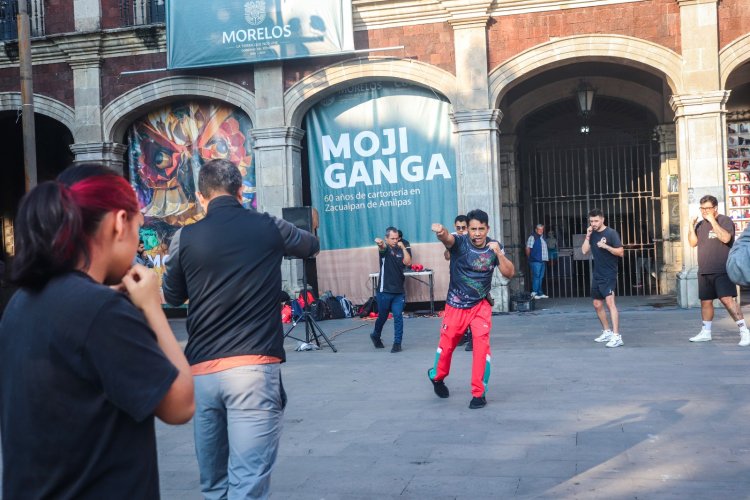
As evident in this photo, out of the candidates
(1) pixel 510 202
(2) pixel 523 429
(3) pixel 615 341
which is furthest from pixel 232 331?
(1) pixel 510 202

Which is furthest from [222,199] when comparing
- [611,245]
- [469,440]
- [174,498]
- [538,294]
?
[538,294]

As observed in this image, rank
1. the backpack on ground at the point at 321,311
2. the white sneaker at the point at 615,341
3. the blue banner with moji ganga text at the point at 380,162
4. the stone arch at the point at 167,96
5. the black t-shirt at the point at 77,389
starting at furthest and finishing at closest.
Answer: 1. the stone arch at the point at 167,96
2. the blue banner with moji ganga text at the point at 380,162
3. the backpack on ground at the point at 321,311
4. the white sneaker at the point at 615,341
5. the black t-shirt at the point at 77,389

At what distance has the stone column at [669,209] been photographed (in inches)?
681

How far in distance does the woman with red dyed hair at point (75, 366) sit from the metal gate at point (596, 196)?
1673 cm

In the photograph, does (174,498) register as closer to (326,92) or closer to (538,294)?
(326,92)

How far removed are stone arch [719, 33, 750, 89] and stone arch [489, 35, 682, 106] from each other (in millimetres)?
723

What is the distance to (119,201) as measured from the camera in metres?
1.99

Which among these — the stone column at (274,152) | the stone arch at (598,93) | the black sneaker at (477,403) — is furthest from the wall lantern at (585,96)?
the black sneaker at (477,403)

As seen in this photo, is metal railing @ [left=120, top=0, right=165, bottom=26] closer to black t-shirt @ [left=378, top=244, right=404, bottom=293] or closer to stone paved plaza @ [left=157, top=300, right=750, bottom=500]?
black t-shirt @ [left=378, top=244, right=404, bottom=293]

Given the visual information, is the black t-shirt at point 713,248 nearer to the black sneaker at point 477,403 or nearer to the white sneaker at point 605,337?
the white sneaker at point 605,337

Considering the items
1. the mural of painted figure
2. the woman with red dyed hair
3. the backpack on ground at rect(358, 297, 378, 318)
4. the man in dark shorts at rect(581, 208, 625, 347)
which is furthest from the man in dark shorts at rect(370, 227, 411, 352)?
the woman with red dyed hair

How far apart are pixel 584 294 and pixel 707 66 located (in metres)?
6.25

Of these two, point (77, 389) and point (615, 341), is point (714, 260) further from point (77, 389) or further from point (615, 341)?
point (77, 389)

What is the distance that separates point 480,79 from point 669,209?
19.0 ft
